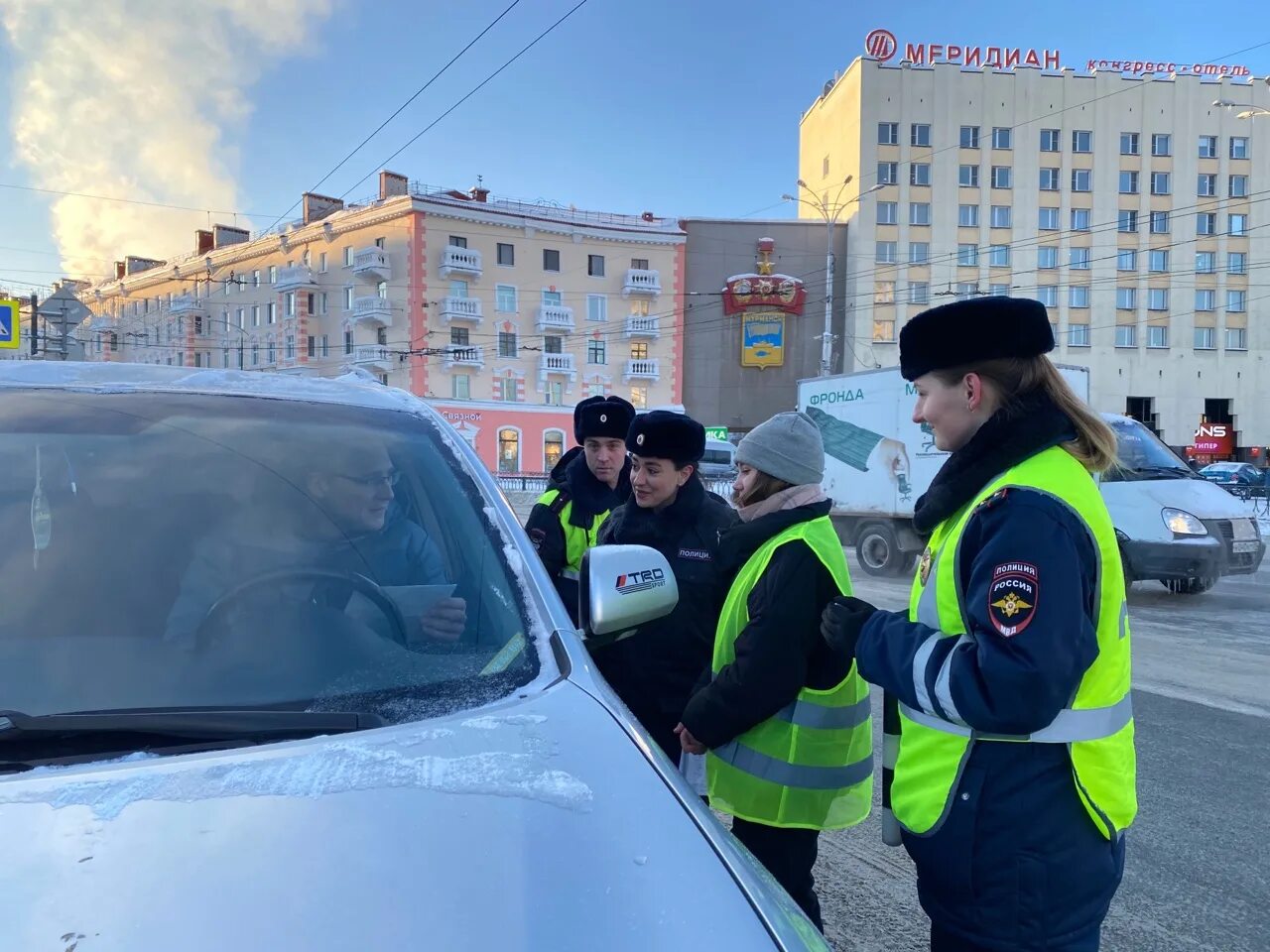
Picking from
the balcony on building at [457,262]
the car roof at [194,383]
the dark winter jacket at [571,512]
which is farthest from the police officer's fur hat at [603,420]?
the balcony on building at [457,262]

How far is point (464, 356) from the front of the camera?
46.6m

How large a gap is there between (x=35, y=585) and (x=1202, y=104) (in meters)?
61.7

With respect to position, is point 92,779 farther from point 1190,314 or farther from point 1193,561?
point 1190,314

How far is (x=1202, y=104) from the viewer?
49219mm

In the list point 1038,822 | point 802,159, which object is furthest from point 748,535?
point 802,159

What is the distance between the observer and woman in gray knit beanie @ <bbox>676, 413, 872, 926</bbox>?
226cm

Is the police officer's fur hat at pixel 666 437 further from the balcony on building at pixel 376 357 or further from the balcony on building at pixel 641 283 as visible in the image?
the balcony on building at pixel 641 283

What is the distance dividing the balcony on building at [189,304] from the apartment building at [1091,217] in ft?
131

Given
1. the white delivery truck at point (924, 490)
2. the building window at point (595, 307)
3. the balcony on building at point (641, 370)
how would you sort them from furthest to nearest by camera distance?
the balcony on building at point (641, 370), the building window at point (595, 307), the white delivery truck at point (924, 490)

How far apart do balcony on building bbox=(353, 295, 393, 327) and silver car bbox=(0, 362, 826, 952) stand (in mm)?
45433

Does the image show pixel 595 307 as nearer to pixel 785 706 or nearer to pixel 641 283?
pixel 641 283

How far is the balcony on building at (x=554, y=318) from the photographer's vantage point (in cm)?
4781

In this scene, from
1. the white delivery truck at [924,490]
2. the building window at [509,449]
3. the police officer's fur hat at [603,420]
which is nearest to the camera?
the police officer's fur hat at [603,420]

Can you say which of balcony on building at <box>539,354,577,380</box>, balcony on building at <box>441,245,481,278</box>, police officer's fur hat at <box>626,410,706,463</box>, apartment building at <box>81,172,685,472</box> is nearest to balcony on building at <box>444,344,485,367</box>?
apartment building at <box>81,172,685,472</box>
